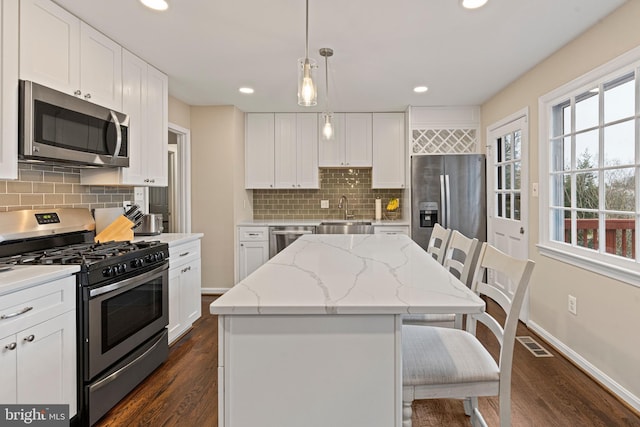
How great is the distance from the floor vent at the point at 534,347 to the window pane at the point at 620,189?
3.83 feet

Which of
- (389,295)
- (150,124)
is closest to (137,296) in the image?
(150,124)

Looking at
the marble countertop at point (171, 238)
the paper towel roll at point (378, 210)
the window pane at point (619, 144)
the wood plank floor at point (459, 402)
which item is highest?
the window pane at point (619, 144)

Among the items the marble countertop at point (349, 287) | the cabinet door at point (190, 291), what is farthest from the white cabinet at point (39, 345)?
the cabinet door at point (190, 291)

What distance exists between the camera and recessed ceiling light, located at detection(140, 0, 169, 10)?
212cm

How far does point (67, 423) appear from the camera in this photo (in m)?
1.74

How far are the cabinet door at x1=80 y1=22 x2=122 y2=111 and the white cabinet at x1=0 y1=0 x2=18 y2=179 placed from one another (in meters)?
0.48

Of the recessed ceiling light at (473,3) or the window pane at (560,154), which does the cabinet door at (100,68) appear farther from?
the window pane at (560,154)

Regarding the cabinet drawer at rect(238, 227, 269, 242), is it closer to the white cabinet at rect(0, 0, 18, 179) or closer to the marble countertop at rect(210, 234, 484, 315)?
the marble countertop at rect(210, 234, 484, 315)

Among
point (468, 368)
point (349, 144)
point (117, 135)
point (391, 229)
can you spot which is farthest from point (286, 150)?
point (468, 368)

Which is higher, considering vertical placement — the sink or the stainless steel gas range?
the sink

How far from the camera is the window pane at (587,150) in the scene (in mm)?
2539

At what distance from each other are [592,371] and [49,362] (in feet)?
10.2

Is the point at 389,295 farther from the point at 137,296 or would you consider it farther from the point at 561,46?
the point at 561,46

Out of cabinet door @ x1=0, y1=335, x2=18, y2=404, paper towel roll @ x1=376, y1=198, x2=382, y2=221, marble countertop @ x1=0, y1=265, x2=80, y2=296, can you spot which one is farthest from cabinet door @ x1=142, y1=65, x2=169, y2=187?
paper towel roll @ x1=376, y1=198, x2=382, y2=221
